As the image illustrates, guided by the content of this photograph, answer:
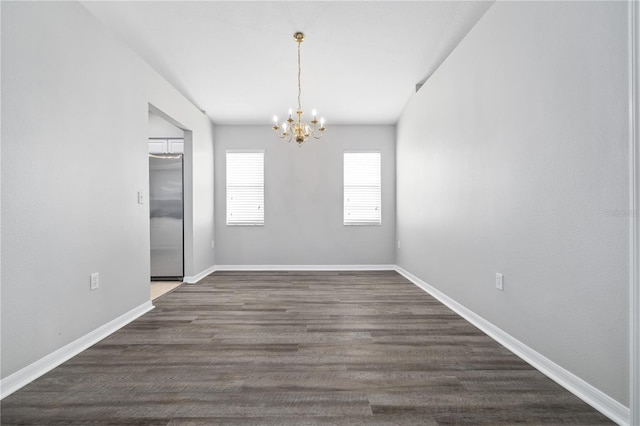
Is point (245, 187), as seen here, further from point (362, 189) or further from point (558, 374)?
point (558, 374)

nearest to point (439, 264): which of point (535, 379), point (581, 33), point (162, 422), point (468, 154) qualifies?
point (468, 154)

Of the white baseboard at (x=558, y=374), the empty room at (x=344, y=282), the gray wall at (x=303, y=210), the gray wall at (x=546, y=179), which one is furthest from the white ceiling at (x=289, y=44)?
the white baseboard at (x=558, y=374)

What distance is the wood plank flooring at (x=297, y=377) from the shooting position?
163 centimetres

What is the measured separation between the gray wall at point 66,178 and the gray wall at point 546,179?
3199 mm

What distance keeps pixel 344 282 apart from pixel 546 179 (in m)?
3.31

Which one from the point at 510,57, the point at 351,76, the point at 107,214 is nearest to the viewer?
the point at 510,57

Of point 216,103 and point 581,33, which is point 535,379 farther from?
point 216,103

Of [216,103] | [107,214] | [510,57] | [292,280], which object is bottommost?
[292,280]

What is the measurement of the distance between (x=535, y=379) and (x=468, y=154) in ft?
6.28

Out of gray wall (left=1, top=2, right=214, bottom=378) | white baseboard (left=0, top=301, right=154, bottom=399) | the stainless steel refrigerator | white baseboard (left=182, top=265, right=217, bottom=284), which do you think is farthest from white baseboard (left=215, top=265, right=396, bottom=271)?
white baseboard (left=0, top=301, right=154, bottom=399)

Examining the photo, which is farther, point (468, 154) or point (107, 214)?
point (468, 154)

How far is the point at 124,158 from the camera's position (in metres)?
3.09

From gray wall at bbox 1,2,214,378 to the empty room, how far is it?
17 mm

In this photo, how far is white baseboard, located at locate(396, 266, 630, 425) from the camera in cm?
158
